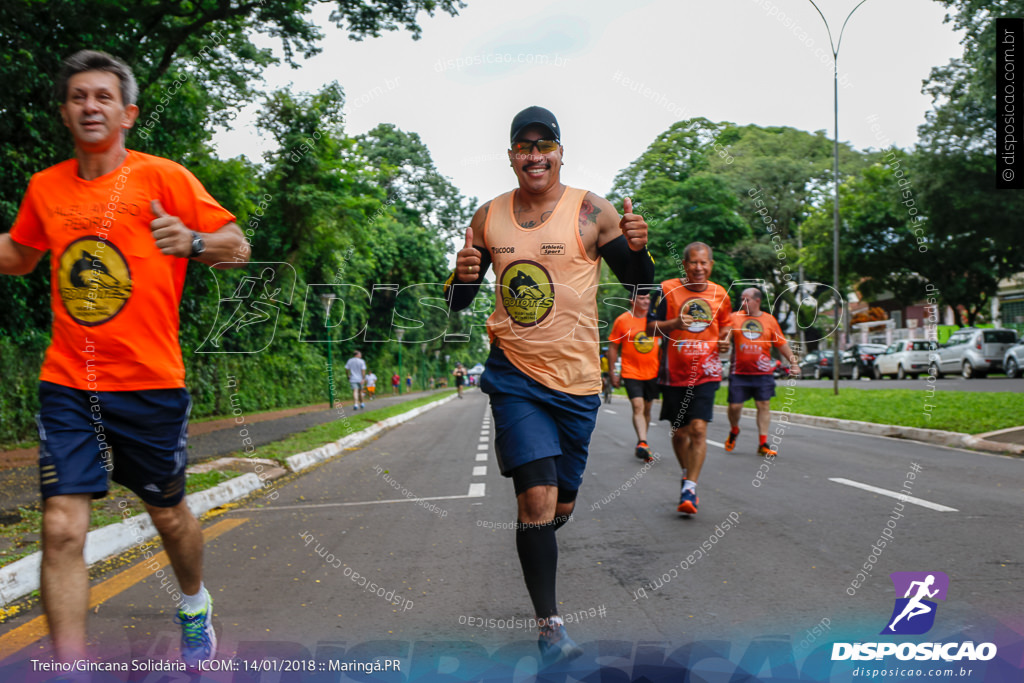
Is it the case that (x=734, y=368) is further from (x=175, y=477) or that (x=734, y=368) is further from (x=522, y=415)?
(x=175, y=477)

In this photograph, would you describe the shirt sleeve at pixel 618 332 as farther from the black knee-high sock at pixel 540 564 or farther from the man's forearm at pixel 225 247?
the man's forearm at pixel 225 247

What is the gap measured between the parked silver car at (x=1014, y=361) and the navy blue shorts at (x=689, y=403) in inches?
841

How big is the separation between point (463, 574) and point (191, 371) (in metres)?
13.5

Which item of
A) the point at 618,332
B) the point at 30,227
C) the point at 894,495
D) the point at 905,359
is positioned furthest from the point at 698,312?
the point at 905,359

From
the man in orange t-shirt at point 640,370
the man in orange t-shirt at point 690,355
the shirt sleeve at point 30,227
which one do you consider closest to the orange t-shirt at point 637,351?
the man in orange t-shirt at point 640,370

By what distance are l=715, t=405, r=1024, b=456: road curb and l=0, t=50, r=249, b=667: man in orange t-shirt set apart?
915 centimetres

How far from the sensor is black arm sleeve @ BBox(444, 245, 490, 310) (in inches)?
130

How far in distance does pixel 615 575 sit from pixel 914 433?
8905 millimetres

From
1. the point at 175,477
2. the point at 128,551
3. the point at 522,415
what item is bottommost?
the point at 128,551

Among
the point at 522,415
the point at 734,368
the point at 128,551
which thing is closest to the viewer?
the point at 522,415

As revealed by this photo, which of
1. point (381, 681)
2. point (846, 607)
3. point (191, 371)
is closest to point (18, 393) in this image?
point (191, 371)

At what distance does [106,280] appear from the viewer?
9.09 ft

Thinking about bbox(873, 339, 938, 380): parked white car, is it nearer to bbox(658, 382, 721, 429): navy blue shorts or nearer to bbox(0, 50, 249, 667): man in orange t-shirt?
bbox(658, 382, 721, 429): navy blue shorts

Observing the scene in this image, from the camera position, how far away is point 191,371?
1650 centimetres
